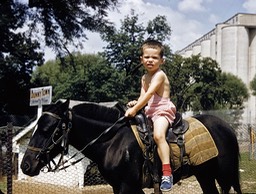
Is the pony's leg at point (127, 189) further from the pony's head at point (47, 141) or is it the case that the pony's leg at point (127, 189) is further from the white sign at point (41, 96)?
the white sign at point (41, 96)

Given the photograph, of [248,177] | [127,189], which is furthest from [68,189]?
[127,189]

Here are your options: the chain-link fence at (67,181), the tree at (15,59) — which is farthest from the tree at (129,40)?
the chain-link fence at (67,181)

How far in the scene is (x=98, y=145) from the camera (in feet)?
14.5

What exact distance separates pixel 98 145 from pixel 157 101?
78 cm

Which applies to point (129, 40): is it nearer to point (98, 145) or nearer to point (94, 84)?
point (94, 84)

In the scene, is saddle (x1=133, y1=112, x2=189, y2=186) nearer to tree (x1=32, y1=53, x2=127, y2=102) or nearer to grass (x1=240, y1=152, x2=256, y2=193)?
grass (x1=240, y1=152, x2=256, y2=193)

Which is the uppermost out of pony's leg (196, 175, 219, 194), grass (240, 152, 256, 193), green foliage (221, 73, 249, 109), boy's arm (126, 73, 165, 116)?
green foliage (221, 73, 249, 109)

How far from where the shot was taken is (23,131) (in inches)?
466

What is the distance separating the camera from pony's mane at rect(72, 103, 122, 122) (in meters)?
4.53

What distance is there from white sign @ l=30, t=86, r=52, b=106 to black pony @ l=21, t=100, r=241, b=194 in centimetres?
540

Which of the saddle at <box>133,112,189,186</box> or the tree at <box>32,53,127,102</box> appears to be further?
the tree at <box>32,53,127,102</box>

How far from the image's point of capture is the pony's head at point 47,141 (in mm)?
4246

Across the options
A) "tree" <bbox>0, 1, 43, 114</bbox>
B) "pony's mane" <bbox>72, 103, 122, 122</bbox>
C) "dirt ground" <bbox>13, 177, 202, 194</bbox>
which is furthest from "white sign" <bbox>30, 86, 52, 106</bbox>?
"tree" <bbox>0, 1, 43, 114</bbox>

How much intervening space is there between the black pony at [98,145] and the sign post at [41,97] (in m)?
5.40
